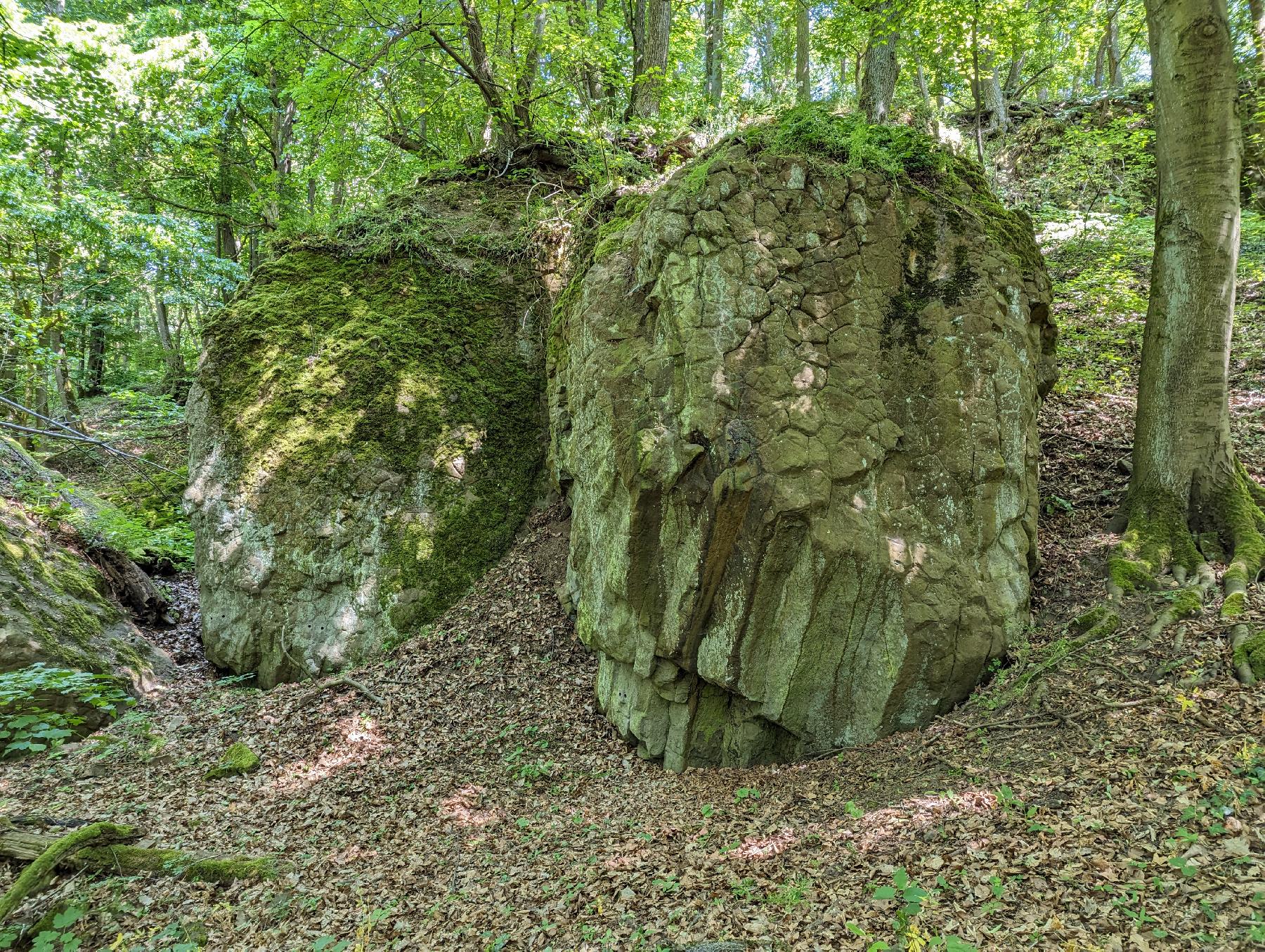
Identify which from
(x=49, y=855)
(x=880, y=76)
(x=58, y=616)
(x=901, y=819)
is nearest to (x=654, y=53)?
(x=880, y=76)

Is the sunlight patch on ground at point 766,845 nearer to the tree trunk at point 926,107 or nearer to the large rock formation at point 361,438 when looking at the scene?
the large rock formation at point 361,438

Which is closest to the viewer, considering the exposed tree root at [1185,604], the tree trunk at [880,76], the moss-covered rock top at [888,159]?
the exposed tree root at [1185,604]

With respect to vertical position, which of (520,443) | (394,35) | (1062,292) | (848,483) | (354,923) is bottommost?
(354,923)

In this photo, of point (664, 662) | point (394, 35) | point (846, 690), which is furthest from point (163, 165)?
point (846, 690)

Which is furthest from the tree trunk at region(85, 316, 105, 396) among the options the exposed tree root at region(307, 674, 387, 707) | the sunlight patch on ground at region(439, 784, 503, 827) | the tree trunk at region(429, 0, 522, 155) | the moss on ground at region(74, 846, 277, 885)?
the sunlight patch on ground at region(439, 784, 503, 827)

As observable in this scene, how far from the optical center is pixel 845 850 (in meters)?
4.10

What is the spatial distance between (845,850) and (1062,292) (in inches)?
317

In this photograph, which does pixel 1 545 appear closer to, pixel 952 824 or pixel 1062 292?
pixel 952 824

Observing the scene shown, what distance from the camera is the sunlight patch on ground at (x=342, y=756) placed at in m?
5.94

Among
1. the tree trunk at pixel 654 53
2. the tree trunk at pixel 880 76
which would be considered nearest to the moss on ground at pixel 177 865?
the tree trunk at pixel 880 76

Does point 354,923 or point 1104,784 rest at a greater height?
point 1104,784

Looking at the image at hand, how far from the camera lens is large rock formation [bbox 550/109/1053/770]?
18.2ft

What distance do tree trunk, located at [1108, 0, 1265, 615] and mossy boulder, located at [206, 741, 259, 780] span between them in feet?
25.4

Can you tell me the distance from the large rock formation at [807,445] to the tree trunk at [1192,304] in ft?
3.26
